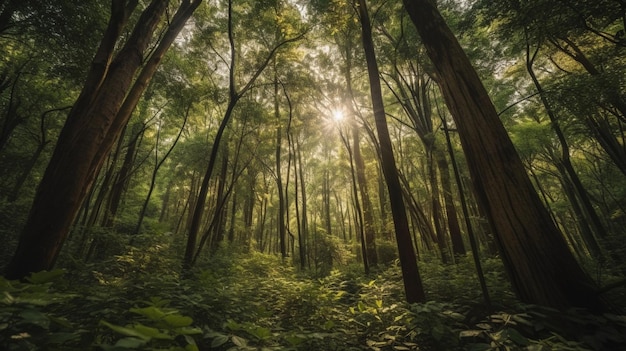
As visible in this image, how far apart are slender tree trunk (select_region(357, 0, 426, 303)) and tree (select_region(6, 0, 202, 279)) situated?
4039 millimetres

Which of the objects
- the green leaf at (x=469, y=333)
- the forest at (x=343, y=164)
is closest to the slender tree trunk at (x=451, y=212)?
the forest at (x=343, y=164)

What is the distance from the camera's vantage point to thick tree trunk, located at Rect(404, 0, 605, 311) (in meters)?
2.56

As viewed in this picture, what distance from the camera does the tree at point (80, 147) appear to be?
112 inches

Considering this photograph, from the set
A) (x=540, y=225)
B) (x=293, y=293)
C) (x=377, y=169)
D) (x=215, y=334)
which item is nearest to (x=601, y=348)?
(x=540, y=225)

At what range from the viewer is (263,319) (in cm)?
330

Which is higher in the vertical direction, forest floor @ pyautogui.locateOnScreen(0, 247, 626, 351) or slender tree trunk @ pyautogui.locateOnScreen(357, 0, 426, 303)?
slender tree trunk @ pyautogui.locateOnScreen(357, 0, 426, 303)

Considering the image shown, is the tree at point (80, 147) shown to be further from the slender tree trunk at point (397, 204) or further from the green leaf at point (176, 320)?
the slender tree trunk at point (397, 204)

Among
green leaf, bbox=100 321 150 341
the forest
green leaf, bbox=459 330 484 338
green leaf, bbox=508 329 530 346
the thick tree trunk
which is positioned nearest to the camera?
green leaf, bbox=100 321 150 341

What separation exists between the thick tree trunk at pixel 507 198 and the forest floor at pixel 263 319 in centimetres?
27

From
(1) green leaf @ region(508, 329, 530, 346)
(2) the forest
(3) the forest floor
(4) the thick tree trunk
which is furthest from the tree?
(4) the thick tree trunk

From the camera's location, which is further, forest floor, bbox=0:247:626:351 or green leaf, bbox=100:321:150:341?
forest floor, bbox=0:247:626:351

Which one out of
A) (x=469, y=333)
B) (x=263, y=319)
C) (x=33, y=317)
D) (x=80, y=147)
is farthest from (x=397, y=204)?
(x=80, y=147)

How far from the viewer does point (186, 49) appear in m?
10.8

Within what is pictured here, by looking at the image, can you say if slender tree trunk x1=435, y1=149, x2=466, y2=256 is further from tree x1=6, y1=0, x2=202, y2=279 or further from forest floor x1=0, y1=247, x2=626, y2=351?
tree x1=6, y1=0, x2=202, y2=279
